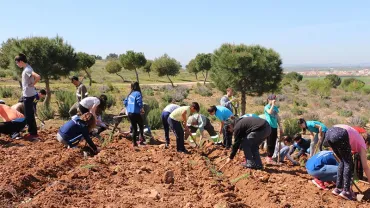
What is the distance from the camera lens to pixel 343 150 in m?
4.58

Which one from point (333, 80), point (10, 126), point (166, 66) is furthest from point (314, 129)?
point (333, 80)

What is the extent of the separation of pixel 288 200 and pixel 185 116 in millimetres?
2822

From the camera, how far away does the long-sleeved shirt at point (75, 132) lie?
6.04 meters

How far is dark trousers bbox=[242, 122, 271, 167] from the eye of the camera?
224 inches

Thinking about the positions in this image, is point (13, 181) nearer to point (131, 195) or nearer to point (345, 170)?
point (131, 195)

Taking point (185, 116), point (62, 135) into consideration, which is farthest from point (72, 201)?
point (185, 116)

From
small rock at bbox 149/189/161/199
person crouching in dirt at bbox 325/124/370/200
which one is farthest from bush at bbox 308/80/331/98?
small rock at bbox 149/189/161/199

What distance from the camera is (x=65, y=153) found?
5836 mm

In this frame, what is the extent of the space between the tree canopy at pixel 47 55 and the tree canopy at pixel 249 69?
282 inches

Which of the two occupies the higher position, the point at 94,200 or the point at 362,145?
the point at 362,145

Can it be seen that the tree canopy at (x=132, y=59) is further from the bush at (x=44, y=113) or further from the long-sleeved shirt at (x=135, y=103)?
the long-sleeved shirt at (x=135, y=103)

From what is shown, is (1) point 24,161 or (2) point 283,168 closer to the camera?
(1) point 24,161

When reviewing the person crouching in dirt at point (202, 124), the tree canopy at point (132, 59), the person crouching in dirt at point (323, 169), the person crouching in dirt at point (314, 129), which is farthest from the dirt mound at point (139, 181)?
the tree canopy at point (132, 59)

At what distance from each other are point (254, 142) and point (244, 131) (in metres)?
0.26
